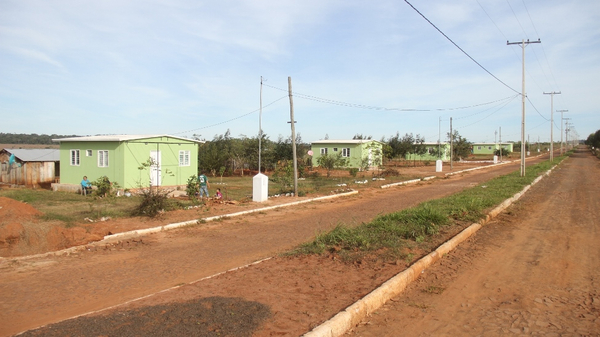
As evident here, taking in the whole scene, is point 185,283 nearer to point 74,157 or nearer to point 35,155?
point 74,157

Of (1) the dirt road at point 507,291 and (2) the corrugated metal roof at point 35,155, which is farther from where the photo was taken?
(2) the corrugated metal roof at point 35,155

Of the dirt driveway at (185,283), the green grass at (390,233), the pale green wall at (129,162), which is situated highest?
the pale green wall at (129,162)

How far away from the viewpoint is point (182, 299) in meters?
5.40

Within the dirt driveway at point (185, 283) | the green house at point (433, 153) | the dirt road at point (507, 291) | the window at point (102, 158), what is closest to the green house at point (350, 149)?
the window at point (102, 158)

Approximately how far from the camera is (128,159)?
23375mm

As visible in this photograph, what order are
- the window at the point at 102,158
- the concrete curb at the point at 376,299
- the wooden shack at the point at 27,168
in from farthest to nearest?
the wooden shack at the point at 27,168, the window at the point at 102,158, the concrete curb at the point at 376,299

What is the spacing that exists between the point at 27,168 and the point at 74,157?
533 cm

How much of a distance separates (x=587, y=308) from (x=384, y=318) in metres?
2.49

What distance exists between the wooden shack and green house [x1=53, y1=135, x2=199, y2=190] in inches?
163

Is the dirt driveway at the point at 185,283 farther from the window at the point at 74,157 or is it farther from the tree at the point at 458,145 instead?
the tree at the point at 458,145

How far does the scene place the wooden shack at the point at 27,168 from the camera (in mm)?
28406

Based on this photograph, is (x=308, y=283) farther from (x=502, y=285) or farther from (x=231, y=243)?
(x=231, y=243)

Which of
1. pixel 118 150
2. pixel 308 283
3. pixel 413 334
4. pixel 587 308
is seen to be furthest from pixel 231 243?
pixel 118 150

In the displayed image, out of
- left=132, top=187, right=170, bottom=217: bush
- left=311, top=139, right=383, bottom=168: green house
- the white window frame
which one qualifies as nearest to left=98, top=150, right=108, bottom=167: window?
the white window frame
